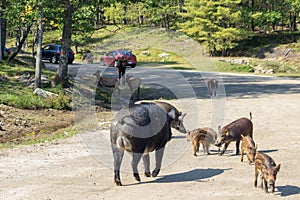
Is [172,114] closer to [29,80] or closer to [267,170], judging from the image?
[267,170]

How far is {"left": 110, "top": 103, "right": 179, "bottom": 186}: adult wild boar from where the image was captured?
416 inches

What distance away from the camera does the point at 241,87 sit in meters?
31.1

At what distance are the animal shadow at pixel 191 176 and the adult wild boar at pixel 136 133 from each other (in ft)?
2.19

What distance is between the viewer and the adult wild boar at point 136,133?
1057 centimetres

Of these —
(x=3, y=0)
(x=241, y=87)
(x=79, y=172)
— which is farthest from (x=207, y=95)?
(x=79, y=172)

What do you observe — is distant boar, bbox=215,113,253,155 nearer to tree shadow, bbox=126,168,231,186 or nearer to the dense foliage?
tree shadow, bbox=126,168,231,186

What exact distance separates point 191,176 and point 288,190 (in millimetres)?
2337

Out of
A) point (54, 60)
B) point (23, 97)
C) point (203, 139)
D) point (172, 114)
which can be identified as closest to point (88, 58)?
point (54, 60)

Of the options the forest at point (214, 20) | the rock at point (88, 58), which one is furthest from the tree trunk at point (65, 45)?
the rock at point (88, 58)

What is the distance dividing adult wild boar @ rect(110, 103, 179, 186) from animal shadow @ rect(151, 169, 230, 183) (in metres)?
0.67

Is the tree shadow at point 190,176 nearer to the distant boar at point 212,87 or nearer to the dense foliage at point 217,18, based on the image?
the distant boar at point 212,87

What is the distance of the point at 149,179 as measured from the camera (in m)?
11.6

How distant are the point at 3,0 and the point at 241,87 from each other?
1482 cm

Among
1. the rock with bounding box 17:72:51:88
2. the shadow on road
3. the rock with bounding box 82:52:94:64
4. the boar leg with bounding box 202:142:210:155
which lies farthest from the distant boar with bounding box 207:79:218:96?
the rock with bounding box 82:52:94:64
